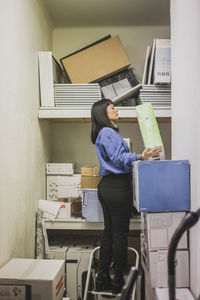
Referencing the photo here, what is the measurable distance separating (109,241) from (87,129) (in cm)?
145

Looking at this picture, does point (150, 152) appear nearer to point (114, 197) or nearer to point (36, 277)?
point (114, 197)

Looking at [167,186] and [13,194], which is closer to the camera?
[167,186]

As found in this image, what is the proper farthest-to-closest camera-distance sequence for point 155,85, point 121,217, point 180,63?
point 155,85
point 121,217
point 180,63

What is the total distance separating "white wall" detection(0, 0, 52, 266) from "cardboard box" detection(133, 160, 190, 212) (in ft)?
2.73

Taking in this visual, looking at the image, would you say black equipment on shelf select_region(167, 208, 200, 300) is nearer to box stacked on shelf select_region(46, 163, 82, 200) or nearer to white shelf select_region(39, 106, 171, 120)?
white shelf select_region(39, 106, 171, 120)

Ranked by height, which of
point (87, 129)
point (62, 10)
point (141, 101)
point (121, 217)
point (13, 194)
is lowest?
point (121, 217)

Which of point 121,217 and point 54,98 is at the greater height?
point 54,98

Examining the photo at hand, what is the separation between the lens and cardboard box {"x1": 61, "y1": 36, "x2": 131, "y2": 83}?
3.00 meters

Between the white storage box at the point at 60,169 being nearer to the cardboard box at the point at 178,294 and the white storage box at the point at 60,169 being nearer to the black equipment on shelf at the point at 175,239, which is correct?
the cardboard box at the point at 178,294

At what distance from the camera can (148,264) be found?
188 centimetres

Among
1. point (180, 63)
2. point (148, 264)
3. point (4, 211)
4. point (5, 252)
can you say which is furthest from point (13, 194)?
point (180, 63)

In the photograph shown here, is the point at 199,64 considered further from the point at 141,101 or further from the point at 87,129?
the point at 87,129

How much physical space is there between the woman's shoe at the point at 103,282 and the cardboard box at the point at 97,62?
5.80 feet

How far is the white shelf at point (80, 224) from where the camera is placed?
8.65 ft
